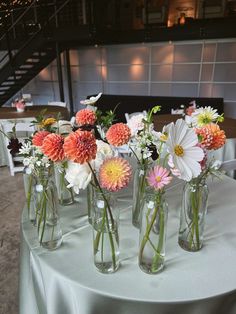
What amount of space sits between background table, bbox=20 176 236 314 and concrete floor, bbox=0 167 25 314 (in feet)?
2.04

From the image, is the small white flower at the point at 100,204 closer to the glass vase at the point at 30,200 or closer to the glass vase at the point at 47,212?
the glass vase at the point at 47,212

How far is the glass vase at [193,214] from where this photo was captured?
718 millimetres

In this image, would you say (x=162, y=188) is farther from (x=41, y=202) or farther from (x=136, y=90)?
(x=136, y=90)

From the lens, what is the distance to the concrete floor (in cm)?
141

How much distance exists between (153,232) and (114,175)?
0.21 metres

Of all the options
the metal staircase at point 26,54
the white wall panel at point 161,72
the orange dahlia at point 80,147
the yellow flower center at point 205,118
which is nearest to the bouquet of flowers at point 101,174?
the orange dahlia at point 80,147

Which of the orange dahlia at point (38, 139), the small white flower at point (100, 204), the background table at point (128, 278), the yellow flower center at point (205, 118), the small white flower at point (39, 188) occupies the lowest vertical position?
→ the background table at point (128, 278)

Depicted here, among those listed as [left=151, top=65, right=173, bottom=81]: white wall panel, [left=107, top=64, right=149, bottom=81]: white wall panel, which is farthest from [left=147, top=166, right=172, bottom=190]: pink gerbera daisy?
[left=107, top=64, right=149, bottom=81]: white wall panel

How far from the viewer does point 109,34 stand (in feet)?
16.1

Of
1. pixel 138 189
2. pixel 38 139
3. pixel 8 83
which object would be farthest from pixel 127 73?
pixel 38 139

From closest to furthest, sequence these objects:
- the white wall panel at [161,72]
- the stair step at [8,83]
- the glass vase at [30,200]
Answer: the glass vase at [30,200] → the white wall panel at [161,72] → the stair step at [8,83]

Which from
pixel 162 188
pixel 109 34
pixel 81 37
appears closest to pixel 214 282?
pixel 162 188

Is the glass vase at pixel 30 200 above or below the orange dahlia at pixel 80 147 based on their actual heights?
below

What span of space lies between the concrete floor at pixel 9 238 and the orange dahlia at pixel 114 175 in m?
1.20
